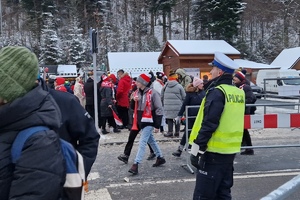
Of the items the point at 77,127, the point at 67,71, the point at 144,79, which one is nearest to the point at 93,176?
the point at 144,79

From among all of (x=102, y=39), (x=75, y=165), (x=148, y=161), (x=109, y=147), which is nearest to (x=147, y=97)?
(x=148, y=161)

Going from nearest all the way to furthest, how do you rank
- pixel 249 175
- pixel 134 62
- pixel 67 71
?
pixel 249 175
pixel 134 62
pixel 67 71

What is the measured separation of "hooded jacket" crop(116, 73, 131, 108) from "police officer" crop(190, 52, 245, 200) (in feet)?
25.2

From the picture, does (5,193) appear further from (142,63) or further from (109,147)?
(142,63)

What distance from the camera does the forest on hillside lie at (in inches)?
1821

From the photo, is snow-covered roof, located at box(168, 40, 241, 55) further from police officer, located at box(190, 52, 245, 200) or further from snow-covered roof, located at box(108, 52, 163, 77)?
police officer, located at box(190, 52, 245, 200)

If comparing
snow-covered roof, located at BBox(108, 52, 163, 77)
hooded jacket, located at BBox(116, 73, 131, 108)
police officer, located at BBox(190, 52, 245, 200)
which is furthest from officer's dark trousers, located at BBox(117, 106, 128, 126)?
snow-covered roof, located at BBox(108, 52, 163, 77)

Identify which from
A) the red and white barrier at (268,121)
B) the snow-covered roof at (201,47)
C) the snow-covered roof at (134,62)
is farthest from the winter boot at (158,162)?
the snow-covered roof at (134,62)

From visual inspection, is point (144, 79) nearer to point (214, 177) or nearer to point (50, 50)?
point (214, 177)

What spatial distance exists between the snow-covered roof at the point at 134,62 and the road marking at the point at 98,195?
89.0 ft

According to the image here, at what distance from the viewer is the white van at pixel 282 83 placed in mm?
22938

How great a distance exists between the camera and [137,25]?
5650cm

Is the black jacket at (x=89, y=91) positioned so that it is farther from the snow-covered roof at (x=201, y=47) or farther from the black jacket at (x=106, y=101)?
the snow-covered roof at (x=201, y=47)

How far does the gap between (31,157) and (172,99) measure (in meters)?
Result: 8.36
